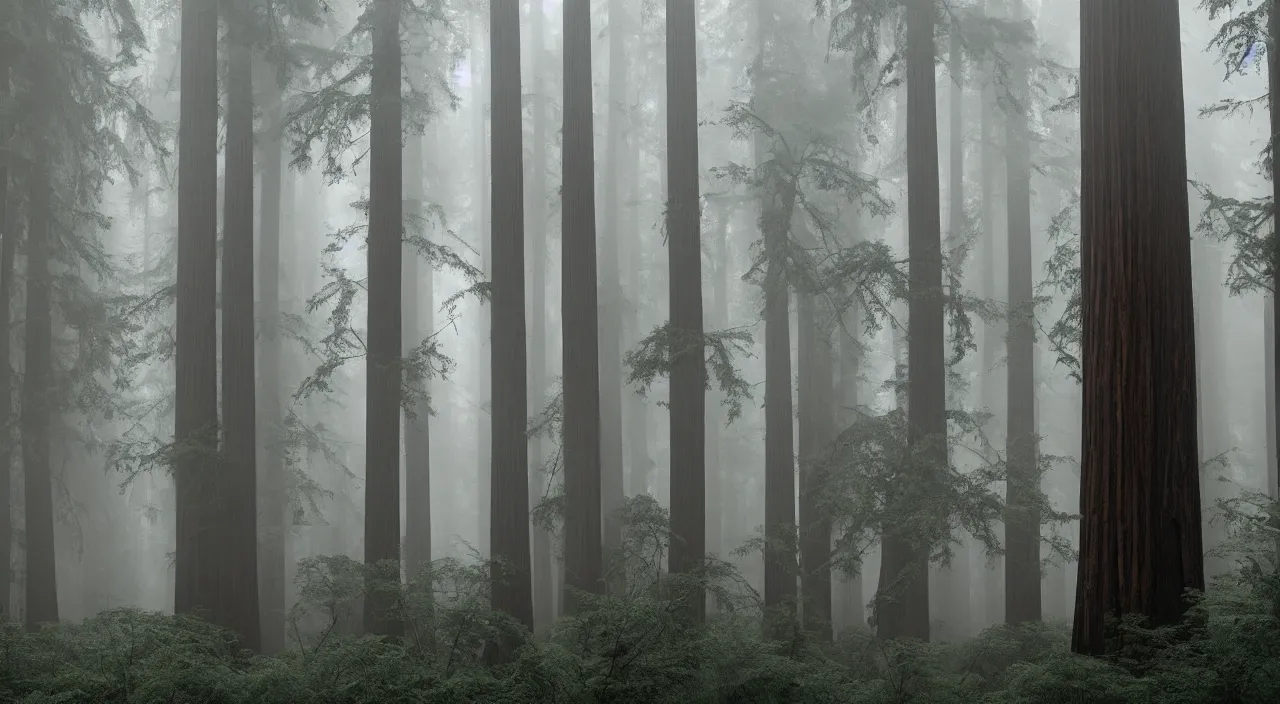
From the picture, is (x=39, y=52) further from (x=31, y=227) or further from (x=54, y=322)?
(x=54, y=322)

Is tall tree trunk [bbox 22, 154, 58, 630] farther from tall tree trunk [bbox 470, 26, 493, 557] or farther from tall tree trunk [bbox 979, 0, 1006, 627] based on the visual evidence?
tall tree trunk [bbox 979, 0, 1006, 627]

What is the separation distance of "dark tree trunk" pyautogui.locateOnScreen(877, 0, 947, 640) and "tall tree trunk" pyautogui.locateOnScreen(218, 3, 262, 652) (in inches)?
345

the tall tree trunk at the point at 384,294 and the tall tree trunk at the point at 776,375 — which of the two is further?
the tall tree trunk at the point at 776,375

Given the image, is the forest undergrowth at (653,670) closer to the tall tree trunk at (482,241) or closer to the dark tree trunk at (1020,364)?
the dark tree trunk at (1020,364)

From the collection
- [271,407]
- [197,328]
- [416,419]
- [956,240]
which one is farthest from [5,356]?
[956,240]

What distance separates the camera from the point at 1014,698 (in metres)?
5.89

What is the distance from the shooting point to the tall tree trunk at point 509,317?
40.1 feet

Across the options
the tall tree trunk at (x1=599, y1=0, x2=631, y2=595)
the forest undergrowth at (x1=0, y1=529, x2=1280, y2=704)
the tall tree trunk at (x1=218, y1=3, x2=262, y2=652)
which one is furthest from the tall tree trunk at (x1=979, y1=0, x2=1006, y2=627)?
the tall tree trunk at (x1=218, y1=3, x2=262, y2=652)

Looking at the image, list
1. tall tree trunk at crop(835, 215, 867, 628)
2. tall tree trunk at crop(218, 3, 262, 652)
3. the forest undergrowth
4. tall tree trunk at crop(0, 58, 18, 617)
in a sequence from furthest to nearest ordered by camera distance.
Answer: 1. tall tree trunk at crop(835, 215, 867, 628)
2. tall tree trunk at crop(0, 58, 18, 617)
3. tall tree trunk at crop(218, 3, 262, 652)
4. the forest undergrowth

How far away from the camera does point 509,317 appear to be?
12.6 m

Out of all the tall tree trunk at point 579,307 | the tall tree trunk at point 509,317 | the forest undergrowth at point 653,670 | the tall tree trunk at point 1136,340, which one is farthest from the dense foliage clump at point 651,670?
the tall tree trunk at point 579,307

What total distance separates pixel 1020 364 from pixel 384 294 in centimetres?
1162

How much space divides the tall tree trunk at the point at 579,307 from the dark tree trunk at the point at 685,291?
122 cm

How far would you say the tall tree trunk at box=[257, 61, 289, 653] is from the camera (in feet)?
59.4
